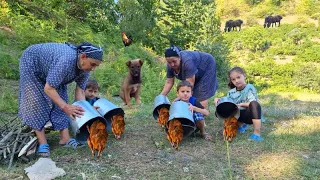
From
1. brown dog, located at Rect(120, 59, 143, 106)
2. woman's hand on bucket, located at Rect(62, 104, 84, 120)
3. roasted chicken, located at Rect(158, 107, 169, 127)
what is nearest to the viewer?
woman's hand on bucket, located at Rect(62, 104, 84, 120)

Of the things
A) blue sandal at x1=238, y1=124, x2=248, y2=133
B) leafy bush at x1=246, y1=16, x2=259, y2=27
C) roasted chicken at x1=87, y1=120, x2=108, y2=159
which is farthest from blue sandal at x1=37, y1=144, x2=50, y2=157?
leafy bush at x1=246, y1=16, x2=259, y2=27

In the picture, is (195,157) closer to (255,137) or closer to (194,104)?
(194,104)

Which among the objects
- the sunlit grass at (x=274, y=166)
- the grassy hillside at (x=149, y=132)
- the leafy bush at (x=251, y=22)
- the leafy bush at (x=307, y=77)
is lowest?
the leafy bush at (x=307, y=77)

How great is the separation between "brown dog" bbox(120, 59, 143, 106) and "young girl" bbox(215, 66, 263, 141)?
8.71ft

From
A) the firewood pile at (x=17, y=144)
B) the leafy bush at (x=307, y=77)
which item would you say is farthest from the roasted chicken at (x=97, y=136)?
the leafy bush at (x=307, y=77)

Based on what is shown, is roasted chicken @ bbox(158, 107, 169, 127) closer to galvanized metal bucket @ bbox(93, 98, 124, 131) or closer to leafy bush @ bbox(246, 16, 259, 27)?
galvanized metal bucket @ bbox(93, 98, 124, 131)

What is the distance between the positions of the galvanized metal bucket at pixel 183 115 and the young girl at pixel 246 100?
1.63 feet

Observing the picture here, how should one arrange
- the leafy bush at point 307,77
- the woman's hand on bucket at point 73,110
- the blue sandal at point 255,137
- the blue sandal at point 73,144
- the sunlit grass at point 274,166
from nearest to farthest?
the sunlit grass at point 274,166 < the woman's hand on bucket at point 73,110 < the blue sandal at point 73,144 < the blue sandal at point 255,137 < the leafy bush at point 307,77

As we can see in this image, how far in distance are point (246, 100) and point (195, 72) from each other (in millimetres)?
814

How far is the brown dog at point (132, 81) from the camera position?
22.6 ft

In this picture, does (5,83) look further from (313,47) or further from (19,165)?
(313,47)

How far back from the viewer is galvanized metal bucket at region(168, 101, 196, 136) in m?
3.92

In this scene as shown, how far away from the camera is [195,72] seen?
476 centimetres

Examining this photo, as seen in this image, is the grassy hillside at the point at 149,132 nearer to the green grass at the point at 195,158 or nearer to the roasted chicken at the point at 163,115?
the green grass at the point at 195,158
